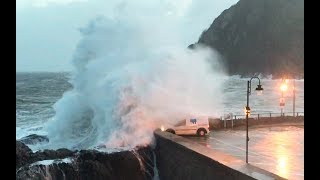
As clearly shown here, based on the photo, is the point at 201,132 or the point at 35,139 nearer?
the point at 201,132

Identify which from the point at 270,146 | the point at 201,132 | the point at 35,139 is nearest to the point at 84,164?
the point at 201,132

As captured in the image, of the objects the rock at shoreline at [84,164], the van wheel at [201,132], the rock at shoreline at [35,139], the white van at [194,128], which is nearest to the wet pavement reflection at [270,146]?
the van wheel at [201,132]

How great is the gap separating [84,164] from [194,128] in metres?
6.01

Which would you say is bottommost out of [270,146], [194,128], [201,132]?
[270,146]

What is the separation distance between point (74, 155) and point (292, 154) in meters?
7.72

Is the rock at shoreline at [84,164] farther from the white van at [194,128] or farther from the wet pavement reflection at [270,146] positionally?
the white van at [194,128]

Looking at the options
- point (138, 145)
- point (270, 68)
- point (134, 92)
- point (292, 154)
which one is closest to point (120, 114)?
point (134, 92)

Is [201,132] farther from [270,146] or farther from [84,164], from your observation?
[84,164]

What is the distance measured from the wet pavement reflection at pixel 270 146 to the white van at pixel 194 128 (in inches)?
16.7

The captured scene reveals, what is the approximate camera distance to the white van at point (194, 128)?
19297mm

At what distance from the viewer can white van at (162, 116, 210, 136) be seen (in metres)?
19.3

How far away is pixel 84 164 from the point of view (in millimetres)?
15211

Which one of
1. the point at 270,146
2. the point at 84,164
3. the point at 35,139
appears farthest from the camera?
the point at 35,139
